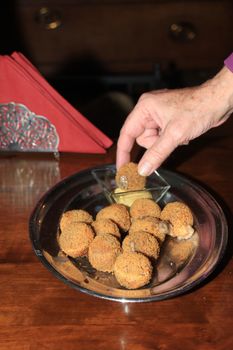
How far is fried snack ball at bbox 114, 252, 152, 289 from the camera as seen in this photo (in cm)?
64

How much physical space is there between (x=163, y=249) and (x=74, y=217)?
0.53 feet

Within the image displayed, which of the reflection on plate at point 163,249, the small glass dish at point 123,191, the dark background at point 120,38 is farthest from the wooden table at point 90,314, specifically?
the dark background at point 120,38

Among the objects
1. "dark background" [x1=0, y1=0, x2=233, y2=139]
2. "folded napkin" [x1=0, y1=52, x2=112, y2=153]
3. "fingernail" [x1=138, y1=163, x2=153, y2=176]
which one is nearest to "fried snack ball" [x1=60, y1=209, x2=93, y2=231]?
"fingernail" [x1=138, y1=163, x2=153, y2=176]

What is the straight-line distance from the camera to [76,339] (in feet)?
2.01

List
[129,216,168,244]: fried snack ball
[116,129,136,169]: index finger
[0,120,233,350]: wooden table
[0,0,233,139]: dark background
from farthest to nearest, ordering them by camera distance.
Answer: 1. [0,0,233,139]: dark background
2. [116,129,136,169]: index finger
3. [129,216,168,244]: fried snack ball
4. [0,120,233,350]: wooden table

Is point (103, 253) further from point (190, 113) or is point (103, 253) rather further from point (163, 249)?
point (190, 113)

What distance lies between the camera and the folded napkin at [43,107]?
91cm

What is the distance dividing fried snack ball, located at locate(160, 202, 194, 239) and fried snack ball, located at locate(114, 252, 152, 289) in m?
0.10

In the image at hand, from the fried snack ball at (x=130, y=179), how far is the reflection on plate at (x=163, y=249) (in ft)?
0.17

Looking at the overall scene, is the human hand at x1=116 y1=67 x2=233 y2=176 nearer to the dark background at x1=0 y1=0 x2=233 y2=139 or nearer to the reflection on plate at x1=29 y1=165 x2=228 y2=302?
the reflection on plate at x1=29 y1=165 x2=228 y2=302

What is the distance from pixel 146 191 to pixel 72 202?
0.15 metres

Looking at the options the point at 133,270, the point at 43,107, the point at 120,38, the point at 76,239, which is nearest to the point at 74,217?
the point at 76,239

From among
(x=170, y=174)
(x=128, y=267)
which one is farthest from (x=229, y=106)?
(x=128, y=267)

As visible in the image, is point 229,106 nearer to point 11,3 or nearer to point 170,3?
point 170,3
